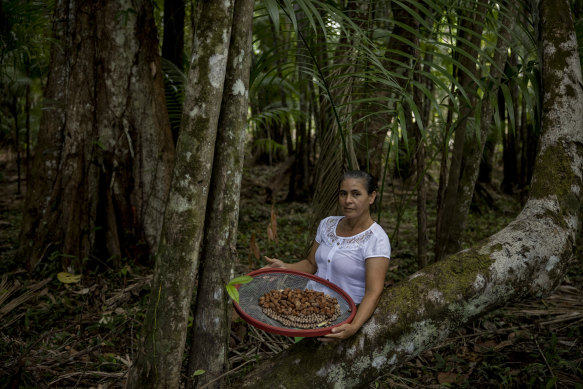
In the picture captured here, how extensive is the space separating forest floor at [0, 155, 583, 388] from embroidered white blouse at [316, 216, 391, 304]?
1.34 ft

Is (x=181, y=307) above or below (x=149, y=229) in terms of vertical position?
above

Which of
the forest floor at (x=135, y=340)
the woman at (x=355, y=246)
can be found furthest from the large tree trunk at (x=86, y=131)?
the woman at (x=355, y=246)

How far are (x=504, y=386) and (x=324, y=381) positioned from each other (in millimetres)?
1355

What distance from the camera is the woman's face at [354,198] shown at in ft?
6.19

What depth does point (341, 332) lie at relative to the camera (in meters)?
1.44

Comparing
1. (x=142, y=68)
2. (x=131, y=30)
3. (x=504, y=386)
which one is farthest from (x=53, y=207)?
(x=504, y=386)

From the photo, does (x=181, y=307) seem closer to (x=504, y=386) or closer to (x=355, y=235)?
(x=355, y=235)

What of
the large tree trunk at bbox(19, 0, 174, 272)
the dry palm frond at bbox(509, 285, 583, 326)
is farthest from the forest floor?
the large tree trunk at bbox(19, 0, 174, 272)

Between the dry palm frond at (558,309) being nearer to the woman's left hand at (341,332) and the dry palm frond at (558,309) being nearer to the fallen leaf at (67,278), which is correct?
the woman's left hand at (341,332)

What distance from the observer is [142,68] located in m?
3.25

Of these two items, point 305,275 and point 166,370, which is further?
point 305,275

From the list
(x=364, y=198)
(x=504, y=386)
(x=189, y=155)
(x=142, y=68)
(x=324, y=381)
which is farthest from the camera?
(x=142, y=68)

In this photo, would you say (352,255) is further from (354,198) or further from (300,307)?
(300,307)

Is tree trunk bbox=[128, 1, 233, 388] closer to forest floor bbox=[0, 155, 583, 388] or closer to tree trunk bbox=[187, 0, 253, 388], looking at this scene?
tree trunk bbox=[187, 0, 253, 388]
